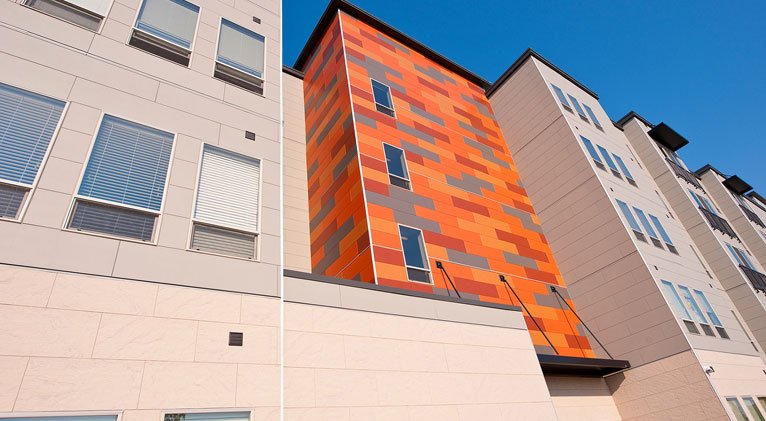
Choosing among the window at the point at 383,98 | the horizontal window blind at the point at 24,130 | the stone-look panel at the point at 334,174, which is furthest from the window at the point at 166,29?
the window at the point at 383,98

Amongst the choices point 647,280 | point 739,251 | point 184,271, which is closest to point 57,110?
point 184,271

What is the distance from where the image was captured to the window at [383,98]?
57.9 ft

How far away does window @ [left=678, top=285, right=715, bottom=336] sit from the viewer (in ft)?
54.5

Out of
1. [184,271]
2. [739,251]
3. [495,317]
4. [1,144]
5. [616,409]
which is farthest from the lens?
[739,251]

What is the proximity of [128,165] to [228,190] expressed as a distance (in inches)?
67.1

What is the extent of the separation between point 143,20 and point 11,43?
9.17 ft

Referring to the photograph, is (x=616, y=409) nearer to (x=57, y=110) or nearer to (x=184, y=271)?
(x=184, y=271)

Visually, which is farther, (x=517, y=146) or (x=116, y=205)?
(x=517, y=146)

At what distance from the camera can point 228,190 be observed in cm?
791

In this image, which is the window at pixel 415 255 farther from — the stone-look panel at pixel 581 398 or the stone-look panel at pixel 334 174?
the stone-look panel at pixel 581 398

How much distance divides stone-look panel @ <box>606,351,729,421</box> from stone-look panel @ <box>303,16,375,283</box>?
1107 cm

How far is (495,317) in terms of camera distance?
10383 millimetres

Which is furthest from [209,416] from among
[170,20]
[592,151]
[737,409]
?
[592,151]

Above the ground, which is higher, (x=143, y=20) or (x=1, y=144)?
(x=143, y=20)
